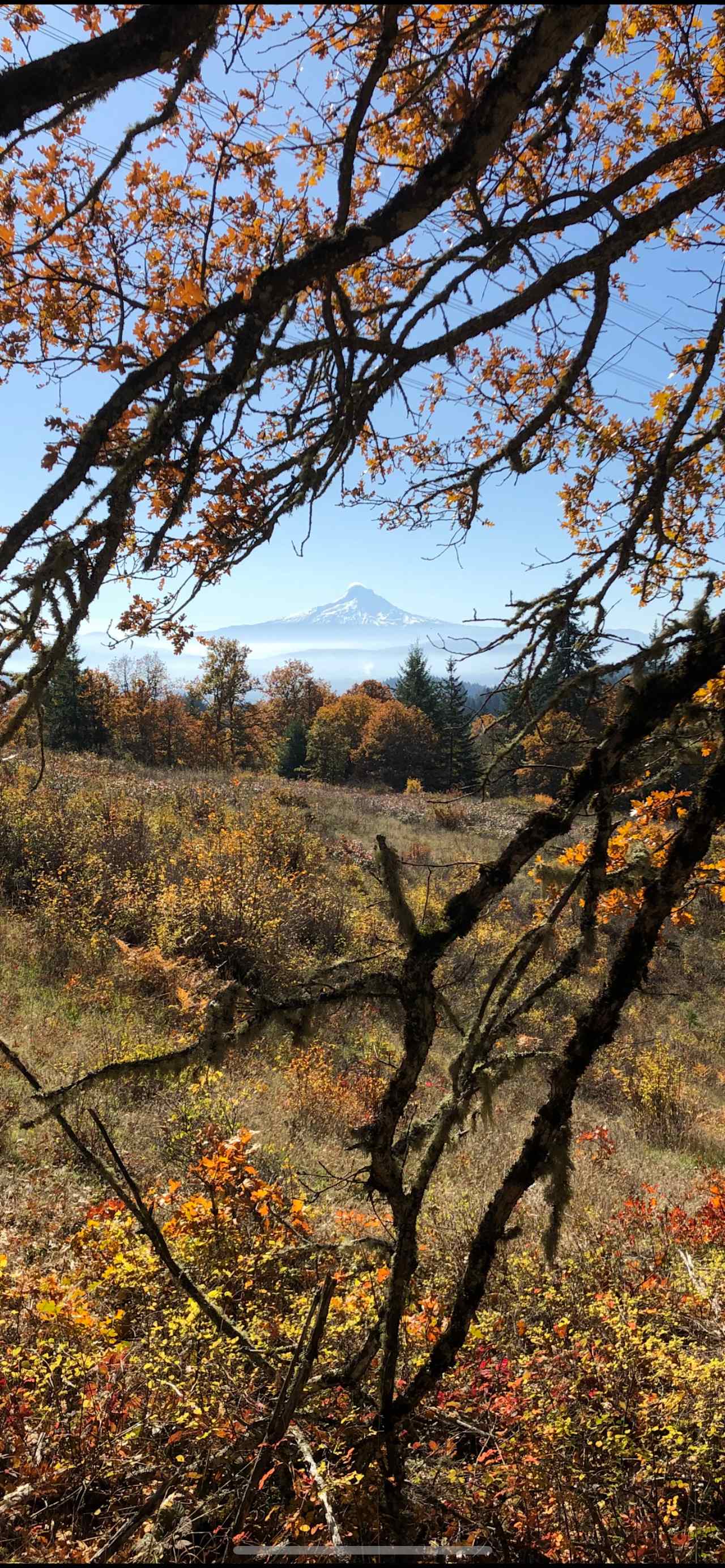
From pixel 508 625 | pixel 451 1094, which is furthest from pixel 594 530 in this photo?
pixel 451 1094

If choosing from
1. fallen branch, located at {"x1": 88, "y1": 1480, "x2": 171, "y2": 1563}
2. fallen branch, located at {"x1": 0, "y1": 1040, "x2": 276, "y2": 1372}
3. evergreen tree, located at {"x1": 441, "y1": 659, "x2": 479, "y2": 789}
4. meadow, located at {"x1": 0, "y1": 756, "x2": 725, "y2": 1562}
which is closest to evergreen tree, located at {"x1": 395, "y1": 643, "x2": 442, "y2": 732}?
evergreen tree, located at {"x1": 441, "y1": 659, "x2": 479, "y2": 789}

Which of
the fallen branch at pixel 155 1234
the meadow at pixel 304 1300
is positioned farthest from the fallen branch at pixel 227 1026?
the fallen branch at pixel 155 1234

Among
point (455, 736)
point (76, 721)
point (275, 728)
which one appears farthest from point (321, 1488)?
point (275, 728)

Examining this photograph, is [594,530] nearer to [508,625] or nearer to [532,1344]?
[508,625]

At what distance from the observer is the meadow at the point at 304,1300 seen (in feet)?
7.98

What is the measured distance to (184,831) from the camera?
13.8m

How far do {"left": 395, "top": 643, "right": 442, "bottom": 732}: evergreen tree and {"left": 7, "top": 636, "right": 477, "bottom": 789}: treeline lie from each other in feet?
0.31

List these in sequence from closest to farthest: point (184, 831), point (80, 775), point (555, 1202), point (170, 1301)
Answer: point (555, 1202), point (170, 1301), point (184, 831), point (80, 775)

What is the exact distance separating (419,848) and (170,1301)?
16805 millimetres

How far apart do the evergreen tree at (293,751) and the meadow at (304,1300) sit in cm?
4291

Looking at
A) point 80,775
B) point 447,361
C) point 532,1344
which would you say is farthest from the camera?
point 80,775

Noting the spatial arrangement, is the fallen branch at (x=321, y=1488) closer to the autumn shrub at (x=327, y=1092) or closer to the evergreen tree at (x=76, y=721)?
the autumn shrub at (x=327, y=1092)

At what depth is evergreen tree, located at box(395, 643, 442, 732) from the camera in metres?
55.5

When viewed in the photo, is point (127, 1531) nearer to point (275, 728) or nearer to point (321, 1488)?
point (321, 1488)
